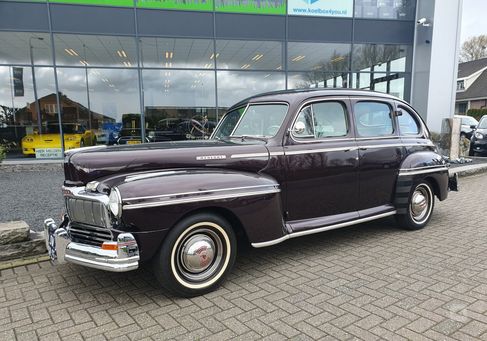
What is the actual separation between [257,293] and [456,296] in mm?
1755

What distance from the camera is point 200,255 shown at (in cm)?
328

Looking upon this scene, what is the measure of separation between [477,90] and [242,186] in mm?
42600

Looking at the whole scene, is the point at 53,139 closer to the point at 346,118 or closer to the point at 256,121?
the point at 256,121

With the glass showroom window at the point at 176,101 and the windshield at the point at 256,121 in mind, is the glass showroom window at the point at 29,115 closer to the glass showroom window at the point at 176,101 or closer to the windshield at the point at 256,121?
the glass showroom window at the point at 176,101

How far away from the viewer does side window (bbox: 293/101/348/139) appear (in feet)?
13.5

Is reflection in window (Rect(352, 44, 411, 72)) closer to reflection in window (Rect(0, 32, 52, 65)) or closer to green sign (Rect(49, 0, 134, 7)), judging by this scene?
green sign (Rect(49, 0, 134, 7))

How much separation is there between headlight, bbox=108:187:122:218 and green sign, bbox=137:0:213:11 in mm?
10162

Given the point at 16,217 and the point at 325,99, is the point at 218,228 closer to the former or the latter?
the point at 325,99

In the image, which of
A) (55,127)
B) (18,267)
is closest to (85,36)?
(55,127)

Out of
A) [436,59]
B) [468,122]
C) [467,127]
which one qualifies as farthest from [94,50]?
[468,122]

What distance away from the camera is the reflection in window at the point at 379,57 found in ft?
43.6

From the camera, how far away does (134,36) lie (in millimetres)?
11484

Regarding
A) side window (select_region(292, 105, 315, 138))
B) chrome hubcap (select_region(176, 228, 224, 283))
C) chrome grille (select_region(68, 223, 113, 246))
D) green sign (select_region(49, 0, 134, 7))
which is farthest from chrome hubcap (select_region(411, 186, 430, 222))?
green sign (select_region(49, 0, 134, 7))

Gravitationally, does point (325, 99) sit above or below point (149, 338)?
above
